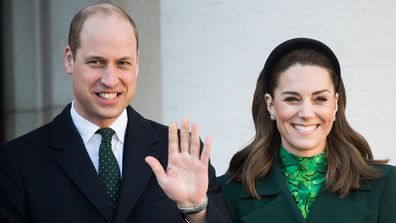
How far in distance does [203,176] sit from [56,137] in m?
0.62

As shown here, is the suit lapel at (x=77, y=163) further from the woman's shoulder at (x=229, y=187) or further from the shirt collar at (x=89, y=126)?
the woman's shoulder at (x=229, y=187)

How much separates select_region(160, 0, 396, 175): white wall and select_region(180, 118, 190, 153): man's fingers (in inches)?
89.2

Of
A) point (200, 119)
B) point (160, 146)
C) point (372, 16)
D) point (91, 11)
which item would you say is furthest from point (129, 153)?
point (372, 16)

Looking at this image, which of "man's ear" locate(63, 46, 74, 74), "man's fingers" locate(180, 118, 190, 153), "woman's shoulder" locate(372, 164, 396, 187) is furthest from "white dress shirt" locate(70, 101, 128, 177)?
"woman's shoulder" locate(372, 164, 396, 187)

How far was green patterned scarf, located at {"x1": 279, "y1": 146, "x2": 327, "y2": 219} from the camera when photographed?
387 cm

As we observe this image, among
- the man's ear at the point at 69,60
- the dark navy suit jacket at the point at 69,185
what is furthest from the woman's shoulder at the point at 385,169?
the man's ear at the point at 69,60

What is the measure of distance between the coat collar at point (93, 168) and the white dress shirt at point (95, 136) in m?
0.02

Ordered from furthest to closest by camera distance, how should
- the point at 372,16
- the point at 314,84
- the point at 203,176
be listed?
1. the point at 372,16
2. the point at 314,84
3. the point at 203,176

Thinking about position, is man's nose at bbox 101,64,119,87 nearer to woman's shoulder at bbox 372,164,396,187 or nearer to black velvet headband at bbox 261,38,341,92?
black velvet headband at bbox 261,38,341,92

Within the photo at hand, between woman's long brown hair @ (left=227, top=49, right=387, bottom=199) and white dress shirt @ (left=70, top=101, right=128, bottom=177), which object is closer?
white dress shirt @ (left=70, top=101, right=128, bottom=177)

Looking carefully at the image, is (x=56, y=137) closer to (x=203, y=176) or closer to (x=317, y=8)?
(x=203, y=176)

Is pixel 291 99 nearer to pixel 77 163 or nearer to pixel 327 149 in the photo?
pixel 327 149

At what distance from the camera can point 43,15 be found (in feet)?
22.9

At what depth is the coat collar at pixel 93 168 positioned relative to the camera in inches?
142
